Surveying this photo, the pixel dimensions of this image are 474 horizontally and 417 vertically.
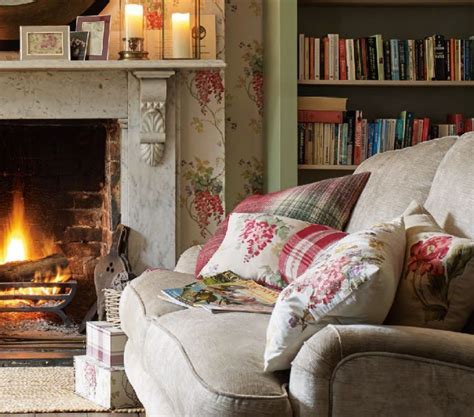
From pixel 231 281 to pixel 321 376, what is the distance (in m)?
1.15

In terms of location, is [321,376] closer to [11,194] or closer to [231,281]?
[231,281]

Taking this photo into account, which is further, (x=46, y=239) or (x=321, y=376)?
(x=46, y=239)

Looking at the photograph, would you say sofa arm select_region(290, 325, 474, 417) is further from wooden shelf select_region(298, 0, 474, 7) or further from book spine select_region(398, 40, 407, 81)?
wooden shelf select_region(298, 0, 474, 7)

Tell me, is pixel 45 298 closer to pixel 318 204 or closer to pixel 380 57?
pixel 318 204

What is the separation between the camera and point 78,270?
464 cm

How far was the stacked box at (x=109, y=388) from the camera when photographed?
3389 mm

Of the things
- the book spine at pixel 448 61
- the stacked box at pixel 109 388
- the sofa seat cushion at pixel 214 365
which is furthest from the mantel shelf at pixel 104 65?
the sofa seat cushion at pixel 214 365

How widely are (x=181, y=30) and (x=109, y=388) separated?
5.41 ft

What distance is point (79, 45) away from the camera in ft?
14.3

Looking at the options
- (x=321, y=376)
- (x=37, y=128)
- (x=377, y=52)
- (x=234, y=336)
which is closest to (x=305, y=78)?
(x=377, y=52)

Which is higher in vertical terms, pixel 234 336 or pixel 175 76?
pixel 175 76

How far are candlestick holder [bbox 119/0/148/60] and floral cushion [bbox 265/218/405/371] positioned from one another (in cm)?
248

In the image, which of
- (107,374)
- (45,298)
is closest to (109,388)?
(107,374)

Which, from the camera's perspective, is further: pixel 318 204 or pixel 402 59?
pixel 402 59
